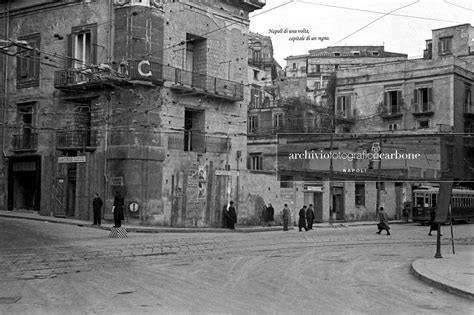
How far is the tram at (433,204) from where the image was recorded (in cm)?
4078

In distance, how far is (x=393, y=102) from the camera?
40.2 meters

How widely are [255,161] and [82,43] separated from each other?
18.5 metres

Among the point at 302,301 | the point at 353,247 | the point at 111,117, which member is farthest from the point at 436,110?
the point at 302,301

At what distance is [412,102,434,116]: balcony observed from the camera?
120 ft

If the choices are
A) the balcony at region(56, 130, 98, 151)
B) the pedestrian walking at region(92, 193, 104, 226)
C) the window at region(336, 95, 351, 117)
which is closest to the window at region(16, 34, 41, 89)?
the balcony at region(56, 130, 98, 151)

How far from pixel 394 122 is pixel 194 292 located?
3179cm

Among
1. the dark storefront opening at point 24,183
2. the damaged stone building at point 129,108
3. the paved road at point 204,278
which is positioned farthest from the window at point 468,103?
the dark storefront opening at point 24,183

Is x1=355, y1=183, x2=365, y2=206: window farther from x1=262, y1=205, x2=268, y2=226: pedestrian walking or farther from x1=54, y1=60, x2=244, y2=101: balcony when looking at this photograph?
x1=54, y1=60, x2=244, y2=101: balcony

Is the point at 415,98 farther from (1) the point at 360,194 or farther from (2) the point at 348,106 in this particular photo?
(1) the point at 360,194

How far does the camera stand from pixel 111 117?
1184 inches

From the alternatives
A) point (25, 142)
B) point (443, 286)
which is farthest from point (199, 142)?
point (443, 286)

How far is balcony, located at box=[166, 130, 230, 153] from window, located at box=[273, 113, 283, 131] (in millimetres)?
17945

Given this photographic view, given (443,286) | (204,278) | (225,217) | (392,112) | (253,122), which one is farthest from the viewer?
(253,122)

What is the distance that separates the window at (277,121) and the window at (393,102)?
1297cm
